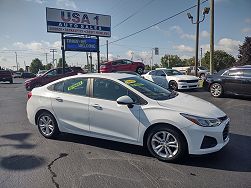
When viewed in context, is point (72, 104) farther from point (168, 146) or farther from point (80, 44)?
point (80, 44)

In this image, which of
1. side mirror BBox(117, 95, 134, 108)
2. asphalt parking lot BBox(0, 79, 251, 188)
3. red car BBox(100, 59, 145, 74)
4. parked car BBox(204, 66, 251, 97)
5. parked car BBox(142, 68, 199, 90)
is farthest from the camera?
red car BBox(100, 59, 145, 74)

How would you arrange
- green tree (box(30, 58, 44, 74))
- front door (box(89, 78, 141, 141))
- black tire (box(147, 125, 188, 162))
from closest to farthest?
black tire (box(147, 125, 188, 162)) < front door (box(89, 78, 141, 141)) < green tree (box(30, 58, 44, 74))

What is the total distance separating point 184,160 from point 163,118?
792 mm

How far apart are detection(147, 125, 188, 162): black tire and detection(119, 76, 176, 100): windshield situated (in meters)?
0.61

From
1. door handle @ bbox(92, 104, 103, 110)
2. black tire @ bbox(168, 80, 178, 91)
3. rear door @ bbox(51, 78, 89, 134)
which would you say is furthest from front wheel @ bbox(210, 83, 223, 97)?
door handle @ bbox(92, 104, 103, 110)

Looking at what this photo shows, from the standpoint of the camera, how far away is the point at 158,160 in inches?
160

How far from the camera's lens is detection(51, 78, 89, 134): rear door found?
15.6 feet

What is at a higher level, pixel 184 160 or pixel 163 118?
pixel 163 118

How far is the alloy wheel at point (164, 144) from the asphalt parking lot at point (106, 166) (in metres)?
0.17

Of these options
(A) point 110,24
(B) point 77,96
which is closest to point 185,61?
(A) point 110,24

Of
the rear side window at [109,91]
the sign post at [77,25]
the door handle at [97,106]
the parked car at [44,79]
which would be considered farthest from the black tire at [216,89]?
the sign post at [77,25]

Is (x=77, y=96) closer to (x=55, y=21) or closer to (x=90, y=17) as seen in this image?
(x=55, y=21)

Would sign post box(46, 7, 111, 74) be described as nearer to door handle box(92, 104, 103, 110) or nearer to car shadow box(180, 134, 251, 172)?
door handle box(92, 104, 103, 110)

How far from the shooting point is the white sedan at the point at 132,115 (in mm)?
3809
